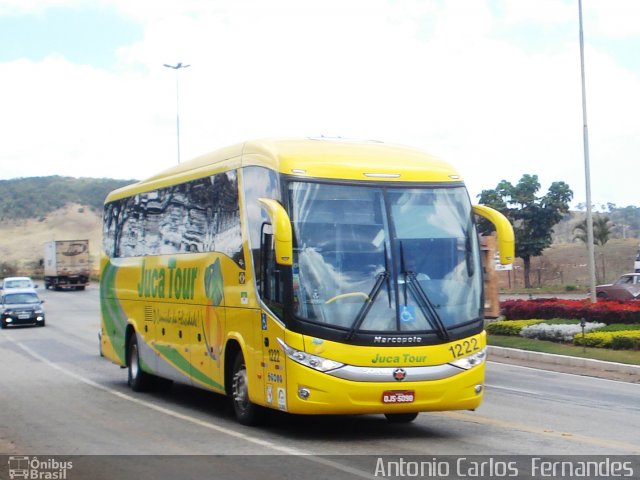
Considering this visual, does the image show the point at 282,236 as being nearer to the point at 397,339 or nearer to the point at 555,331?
the point at 397,339

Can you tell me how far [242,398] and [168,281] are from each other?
3.86 m

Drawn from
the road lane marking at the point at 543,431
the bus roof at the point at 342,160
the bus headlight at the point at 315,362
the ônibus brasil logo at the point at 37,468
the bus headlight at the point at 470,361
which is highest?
the bus roof at the point at 342,160

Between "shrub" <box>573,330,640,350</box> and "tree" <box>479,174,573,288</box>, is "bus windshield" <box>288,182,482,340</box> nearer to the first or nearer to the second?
"shrub" <box>573,330,640,350</box>

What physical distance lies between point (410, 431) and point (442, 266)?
2205 mm

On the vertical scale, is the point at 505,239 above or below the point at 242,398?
above

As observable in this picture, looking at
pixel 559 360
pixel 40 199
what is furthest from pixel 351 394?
pixel 40 199

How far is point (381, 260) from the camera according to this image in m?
12.3

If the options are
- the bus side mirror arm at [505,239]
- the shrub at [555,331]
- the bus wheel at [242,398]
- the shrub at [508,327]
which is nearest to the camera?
the bus side mirror arm at [505,239]

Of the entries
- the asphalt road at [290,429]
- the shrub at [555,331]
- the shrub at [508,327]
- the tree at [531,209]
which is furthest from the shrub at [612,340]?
the tree at [531,209]

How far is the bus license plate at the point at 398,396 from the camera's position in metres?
11.9

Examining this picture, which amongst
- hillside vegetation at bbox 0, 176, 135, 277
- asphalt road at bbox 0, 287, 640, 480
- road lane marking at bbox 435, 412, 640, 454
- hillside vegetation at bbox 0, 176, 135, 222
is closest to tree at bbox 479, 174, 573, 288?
asphalt road at bbox 0, 287, 640, 480

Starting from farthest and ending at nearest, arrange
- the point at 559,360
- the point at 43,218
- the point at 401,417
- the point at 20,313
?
the point at 43,218
the point at 20,313
the point at 559,360
the point at 401,417

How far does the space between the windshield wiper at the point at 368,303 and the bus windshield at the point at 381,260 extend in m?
0.01

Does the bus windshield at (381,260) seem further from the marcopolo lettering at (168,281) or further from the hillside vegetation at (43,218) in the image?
the hillside vegetation at (43,218)
